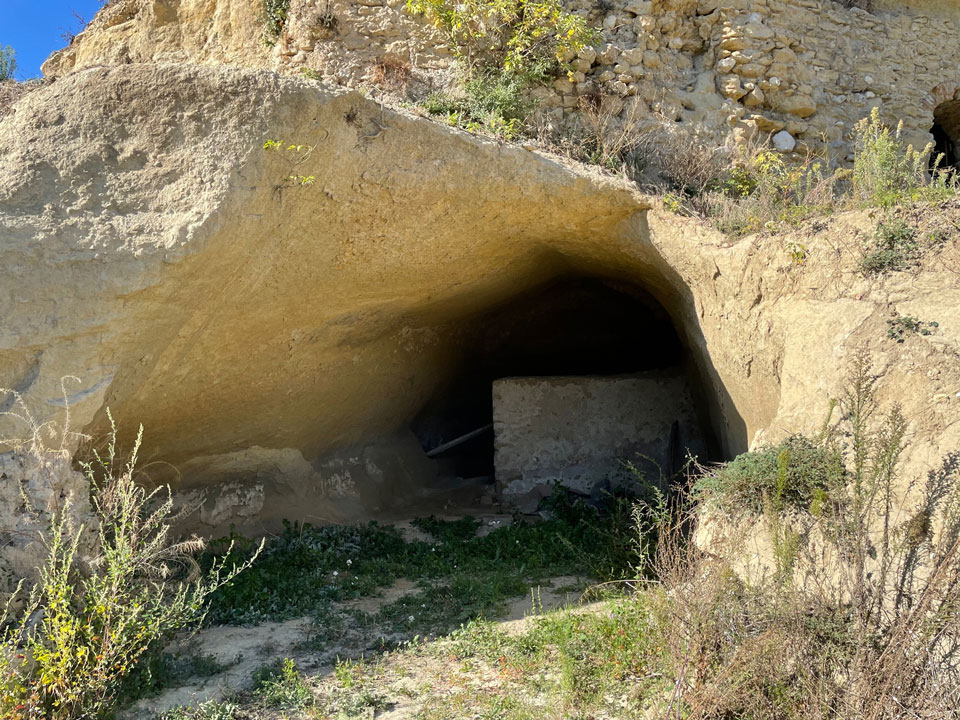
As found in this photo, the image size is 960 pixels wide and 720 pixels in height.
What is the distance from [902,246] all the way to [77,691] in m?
4.86

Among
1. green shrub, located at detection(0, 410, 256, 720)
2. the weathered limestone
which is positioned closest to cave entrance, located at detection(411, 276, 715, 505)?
the weathered limestone

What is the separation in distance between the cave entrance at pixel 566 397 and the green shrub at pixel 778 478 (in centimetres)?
Answer: 201

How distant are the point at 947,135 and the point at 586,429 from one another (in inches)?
220

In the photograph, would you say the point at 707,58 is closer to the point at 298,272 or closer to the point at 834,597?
the point at 298,272

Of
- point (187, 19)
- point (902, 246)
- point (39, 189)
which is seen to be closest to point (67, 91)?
point (39, 189)

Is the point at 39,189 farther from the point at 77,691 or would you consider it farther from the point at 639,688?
the point at 639,688

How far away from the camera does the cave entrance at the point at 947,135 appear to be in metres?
8.21

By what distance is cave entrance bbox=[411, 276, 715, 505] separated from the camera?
725cm

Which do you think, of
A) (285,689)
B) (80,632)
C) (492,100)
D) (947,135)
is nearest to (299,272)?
(492,100)

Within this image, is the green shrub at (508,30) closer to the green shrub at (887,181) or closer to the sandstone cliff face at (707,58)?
the sandstone cliff face at (707,58)

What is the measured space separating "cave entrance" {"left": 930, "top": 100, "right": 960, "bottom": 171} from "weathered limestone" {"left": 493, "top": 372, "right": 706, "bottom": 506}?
423cm

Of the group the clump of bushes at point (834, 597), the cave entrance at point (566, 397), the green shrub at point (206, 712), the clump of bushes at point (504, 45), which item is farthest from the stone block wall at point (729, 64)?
the green shrub at point (206, 712)

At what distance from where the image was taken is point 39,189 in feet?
14.0

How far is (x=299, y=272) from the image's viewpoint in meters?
5.24
